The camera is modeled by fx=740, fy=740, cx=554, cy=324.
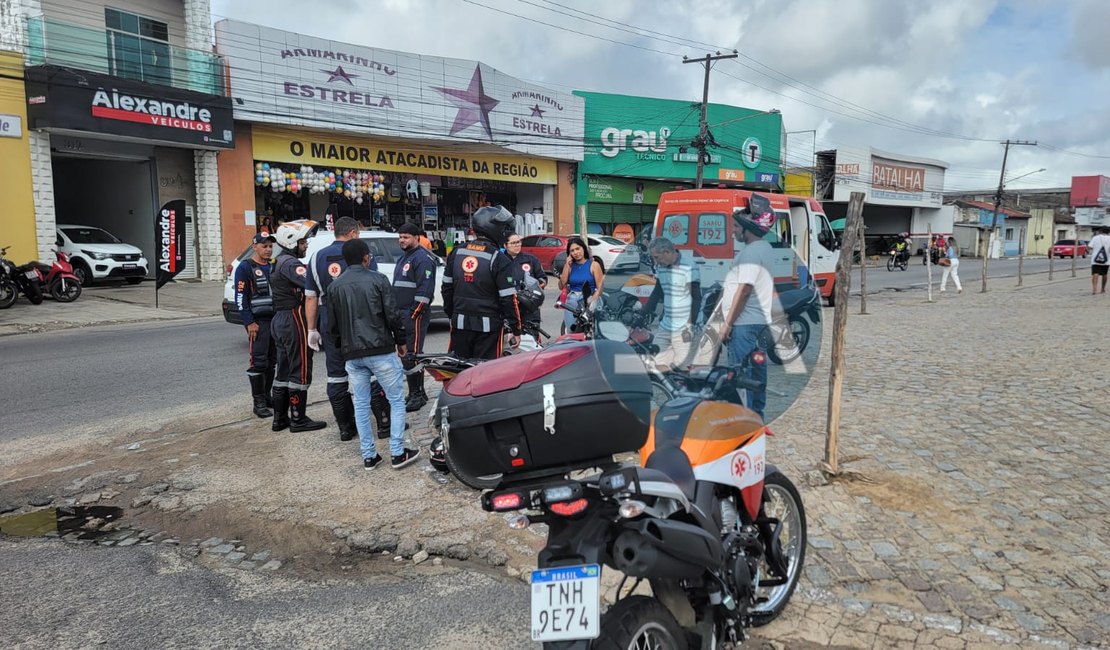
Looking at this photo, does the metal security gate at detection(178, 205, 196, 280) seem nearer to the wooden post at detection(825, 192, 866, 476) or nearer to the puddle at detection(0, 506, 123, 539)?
the puddle at detection(0, 506, 123, 539)

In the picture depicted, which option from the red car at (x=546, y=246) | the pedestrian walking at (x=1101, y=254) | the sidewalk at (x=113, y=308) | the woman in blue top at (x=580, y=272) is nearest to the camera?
the woman in blue top at (x=580, y=272)

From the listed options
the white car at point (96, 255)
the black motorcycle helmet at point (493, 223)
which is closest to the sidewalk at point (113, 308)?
the white car at point (96, 255)

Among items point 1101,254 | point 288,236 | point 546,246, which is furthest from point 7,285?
point 1101,254

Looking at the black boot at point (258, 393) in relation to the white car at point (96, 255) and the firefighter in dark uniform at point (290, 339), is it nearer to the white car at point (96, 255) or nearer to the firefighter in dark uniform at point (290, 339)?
the firefighter in dark uniform at point (290, 339)

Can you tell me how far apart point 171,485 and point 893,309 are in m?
14.9

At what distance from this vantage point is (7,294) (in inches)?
568

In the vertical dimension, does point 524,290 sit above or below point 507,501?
above

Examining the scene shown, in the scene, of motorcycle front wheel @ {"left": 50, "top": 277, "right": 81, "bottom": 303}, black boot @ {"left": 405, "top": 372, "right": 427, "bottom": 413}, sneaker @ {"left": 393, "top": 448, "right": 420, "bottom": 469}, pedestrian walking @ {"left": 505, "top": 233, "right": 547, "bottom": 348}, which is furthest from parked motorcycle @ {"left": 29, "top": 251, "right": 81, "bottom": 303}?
sneaker @ {"left": 393, "top": 448, "right": 420, "bottom": 469}

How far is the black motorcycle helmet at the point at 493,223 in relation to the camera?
5520 millimetres

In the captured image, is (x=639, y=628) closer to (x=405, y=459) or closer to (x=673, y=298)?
(x=673, y=298)

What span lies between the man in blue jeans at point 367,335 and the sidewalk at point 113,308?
10.4 meters

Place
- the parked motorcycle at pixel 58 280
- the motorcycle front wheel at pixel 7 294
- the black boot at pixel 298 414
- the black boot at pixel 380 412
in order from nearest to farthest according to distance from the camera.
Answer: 1. the black boot at pixel 380 412
2. the black boot at pixel 298 414
3. the motorcycle front wheel at pixel 7 294
4. the parked motorcycle at pixel 58 280

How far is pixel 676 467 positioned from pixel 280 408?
4.60 m

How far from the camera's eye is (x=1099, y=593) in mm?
3475
